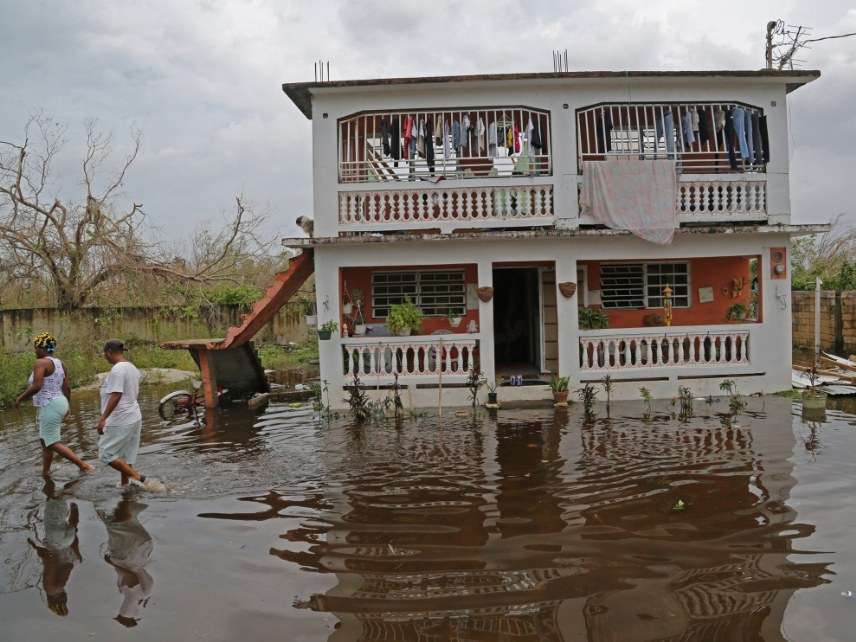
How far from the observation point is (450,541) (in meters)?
5.18

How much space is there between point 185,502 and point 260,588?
90.1 inches

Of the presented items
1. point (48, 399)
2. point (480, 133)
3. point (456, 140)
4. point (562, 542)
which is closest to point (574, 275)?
point (480, 133)

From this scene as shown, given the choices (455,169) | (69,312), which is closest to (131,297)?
(69,312)

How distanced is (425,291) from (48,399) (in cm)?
790

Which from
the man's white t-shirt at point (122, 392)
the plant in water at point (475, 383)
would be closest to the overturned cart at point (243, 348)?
the plant in water at point (475, 383)

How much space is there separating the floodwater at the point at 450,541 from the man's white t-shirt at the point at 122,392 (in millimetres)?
759

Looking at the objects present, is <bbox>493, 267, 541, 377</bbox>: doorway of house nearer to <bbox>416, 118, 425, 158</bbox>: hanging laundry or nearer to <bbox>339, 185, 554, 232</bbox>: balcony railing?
<bbox>339, 185, 554, 232</bbox>: balcony railing

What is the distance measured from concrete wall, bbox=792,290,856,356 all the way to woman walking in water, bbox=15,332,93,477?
633 inches

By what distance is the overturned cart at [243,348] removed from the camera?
12.1m

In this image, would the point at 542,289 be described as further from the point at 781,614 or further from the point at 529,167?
the point at 781,614

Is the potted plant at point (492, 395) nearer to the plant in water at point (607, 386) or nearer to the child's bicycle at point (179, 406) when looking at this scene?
the plant in water at point (607, 386)

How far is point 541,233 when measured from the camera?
37.2 ft

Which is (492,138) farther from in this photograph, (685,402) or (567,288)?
(685,402)

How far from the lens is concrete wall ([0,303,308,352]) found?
1831 cm
